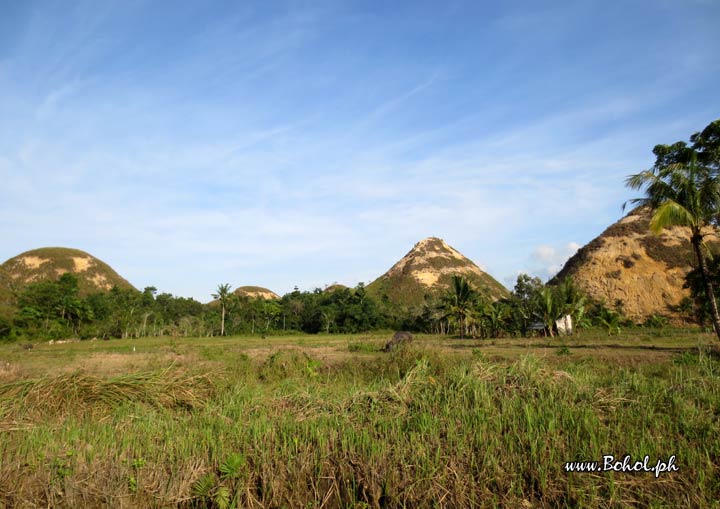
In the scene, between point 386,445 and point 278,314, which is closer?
point 386,445

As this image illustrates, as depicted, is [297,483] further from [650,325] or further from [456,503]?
[650,325]

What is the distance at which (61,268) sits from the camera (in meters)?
80.6

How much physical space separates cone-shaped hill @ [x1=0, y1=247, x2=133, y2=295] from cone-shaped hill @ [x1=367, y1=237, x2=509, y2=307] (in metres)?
53.3

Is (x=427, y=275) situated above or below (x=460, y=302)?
above

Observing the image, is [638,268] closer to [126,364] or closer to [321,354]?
[321,354]

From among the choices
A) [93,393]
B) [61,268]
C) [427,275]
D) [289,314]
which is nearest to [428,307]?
[289,314]

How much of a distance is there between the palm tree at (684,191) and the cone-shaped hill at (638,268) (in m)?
28.8

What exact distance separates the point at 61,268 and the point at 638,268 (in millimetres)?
93959

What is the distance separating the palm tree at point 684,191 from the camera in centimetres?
1464

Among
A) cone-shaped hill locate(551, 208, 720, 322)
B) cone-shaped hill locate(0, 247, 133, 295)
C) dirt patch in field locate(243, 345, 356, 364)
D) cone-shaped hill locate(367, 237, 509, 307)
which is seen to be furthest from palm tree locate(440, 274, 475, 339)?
cone-shaped hill locate(0, 247, 133, 295)

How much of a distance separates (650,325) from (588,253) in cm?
1474

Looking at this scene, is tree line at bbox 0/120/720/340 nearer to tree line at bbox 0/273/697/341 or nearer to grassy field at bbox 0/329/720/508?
tree line at bbox 0/273/697/341

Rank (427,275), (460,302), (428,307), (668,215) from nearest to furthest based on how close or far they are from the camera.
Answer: (668,215) → (460,302) → (428,307) → (427,275)

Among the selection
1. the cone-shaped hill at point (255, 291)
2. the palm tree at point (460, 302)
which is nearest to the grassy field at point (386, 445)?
the palm tree at point (460, 302)
